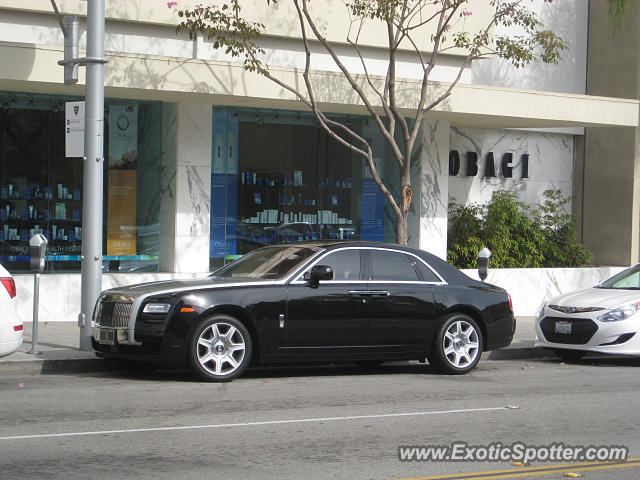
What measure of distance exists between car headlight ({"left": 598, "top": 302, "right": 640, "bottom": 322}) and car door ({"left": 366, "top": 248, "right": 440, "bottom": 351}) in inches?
113

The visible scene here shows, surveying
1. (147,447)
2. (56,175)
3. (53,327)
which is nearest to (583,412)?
(147,447)

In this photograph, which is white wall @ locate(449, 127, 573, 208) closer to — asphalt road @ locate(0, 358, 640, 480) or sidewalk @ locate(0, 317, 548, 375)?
sidewalk @ locate(0, 317, 548, 375)

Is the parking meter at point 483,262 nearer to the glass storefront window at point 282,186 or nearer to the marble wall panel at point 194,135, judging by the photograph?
the glass storefront window at point 282,186

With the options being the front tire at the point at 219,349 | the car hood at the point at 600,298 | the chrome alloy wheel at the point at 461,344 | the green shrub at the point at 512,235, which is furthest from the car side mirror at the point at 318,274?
the green shrub at the point at 512,235

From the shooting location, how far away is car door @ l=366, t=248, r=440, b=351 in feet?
38.4

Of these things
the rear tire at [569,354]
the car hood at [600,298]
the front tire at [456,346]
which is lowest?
the rear tire at [569,354]

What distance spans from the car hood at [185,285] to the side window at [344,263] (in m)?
0.87

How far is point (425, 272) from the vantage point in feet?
40.2

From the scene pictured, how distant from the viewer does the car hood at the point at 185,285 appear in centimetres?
1085

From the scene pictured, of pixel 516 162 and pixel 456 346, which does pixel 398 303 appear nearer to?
pixel 456 346

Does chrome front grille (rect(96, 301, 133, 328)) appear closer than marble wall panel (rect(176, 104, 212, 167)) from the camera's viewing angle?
Yes

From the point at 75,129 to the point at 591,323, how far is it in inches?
294

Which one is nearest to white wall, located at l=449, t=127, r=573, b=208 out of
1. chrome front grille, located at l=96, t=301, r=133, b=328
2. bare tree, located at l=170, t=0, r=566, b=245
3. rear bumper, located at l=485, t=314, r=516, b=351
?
bare tree, located at l=170, t=0, r=566, b=245

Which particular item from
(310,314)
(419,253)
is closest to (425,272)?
(419,253)
